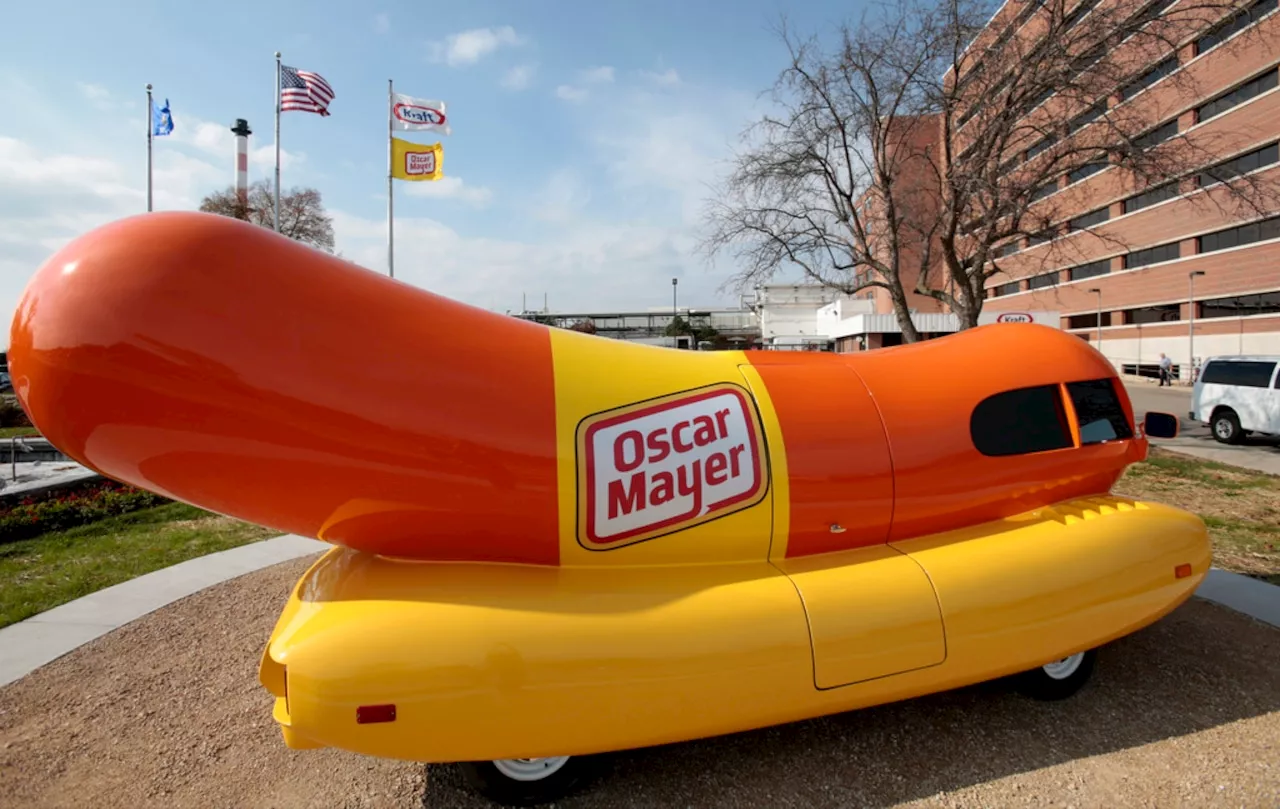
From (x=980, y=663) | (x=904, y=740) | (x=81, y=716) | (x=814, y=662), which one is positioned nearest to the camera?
(x=814, y=662)

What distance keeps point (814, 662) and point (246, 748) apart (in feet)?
10.0

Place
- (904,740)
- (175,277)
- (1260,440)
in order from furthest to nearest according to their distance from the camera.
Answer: (1260,440) → (904,740) → (175,277)

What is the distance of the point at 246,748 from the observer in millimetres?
3377

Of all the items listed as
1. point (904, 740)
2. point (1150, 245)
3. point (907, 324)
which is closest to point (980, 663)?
point (904, 740)

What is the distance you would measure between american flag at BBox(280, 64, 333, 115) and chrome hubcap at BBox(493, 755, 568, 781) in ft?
72.3

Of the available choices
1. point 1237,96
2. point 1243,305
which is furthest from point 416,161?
point 1243,305

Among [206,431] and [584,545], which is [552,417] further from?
[206,431]

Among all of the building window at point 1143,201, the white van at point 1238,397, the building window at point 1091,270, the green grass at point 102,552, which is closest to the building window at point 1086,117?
the white van at point 1238,397

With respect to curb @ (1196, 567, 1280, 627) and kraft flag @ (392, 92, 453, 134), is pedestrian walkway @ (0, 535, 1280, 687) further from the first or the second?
kraft flag @ (392, 92, 453, 134)

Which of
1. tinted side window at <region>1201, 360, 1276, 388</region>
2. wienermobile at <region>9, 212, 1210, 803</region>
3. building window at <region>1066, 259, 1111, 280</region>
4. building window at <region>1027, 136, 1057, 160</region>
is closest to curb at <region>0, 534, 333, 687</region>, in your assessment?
wienermobile at <region>9, 212, 1210, 803</region>

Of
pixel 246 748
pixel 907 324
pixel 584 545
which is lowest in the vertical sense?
pixel 246 748

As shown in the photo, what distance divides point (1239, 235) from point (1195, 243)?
103 inches

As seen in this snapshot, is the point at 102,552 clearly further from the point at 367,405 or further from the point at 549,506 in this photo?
the point at 549,506

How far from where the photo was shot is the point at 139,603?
5258 mm
